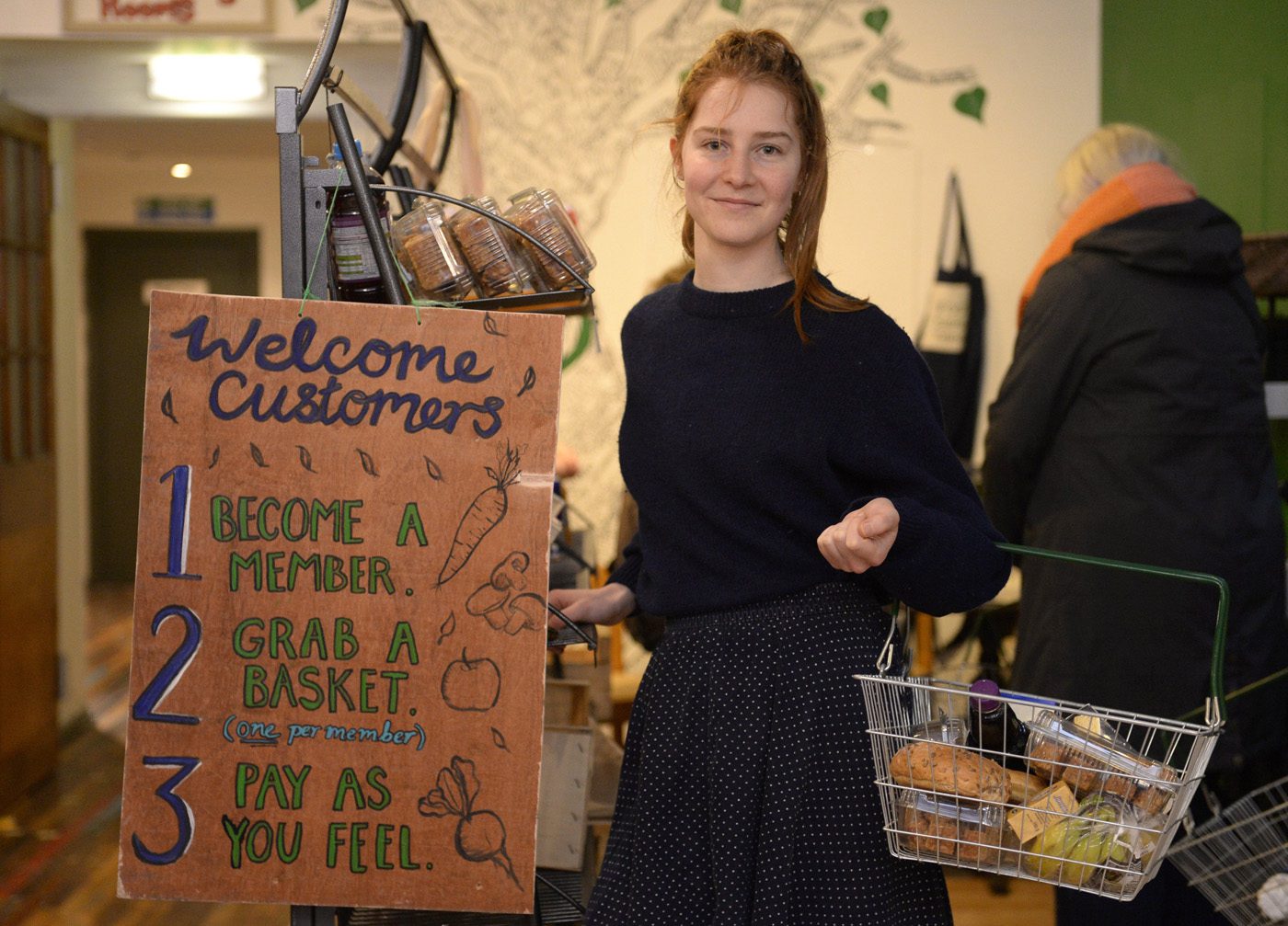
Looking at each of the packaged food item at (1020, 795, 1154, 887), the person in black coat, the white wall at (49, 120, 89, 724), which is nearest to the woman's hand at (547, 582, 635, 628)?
the packaged food item at (1020, 795, 1154, 887)

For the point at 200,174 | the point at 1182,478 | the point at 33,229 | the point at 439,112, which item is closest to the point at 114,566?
the point at 200,174

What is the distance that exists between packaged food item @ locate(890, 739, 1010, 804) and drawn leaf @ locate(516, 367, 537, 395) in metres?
0.50

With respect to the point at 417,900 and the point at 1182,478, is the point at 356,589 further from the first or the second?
the point at 1182,478

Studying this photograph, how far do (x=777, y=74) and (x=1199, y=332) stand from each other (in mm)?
1328

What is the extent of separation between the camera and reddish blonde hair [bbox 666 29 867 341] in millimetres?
1382

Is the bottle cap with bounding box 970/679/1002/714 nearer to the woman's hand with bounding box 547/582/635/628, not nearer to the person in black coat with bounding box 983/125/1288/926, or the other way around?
the woman's hand with bounding box 547/582/635/628

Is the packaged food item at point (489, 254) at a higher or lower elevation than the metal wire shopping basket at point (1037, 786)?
higher

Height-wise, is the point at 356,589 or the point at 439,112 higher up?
the point at 439,112

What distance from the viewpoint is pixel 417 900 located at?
1.32 meters

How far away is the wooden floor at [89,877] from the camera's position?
3094 millimetres

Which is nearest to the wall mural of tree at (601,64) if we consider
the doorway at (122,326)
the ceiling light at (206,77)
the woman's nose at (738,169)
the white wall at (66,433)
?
the ceiling light at (206,77)

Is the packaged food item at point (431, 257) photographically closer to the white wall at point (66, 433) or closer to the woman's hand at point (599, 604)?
the woman's hand at point (599, 604)

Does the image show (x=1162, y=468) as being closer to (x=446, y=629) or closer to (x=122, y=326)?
(x=446, y=629)

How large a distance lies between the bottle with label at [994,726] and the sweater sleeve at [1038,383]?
1.31m
